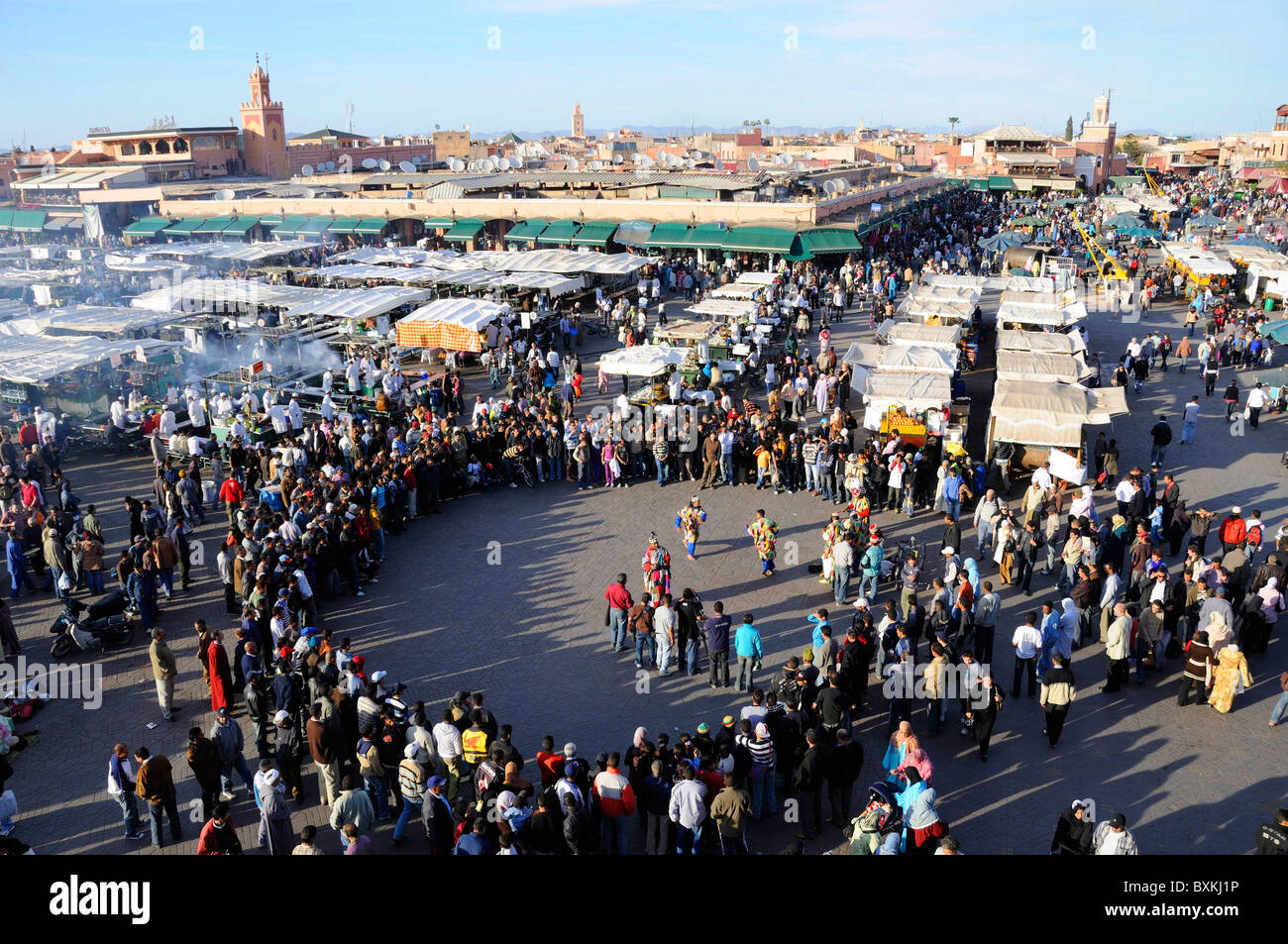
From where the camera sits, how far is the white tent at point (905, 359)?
60.9 ft

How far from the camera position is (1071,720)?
31.9 ft

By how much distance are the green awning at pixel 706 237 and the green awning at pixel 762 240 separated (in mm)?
311

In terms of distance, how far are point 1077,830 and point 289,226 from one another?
46.5 metres

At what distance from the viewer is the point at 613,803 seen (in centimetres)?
749

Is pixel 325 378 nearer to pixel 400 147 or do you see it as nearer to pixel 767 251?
pixel 767 251

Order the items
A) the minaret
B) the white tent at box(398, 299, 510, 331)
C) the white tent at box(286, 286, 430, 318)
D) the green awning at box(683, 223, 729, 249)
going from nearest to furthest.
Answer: the white tent at box(398, 299, 510, 331)
the white tent at box(286, 286, 430, 318)
the green awning at box(683, 223, 729, 249)
the minaret

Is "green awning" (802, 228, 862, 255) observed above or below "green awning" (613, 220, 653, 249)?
below

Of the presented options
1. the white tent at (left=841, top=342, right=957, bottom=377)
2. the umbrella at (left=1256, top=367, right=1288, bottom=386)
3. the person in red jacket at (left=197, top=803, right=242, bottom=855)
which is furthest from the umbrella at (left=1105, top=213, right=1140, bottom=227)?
the person in red jacket at (left=197, top=803, right=242, bottom=855)

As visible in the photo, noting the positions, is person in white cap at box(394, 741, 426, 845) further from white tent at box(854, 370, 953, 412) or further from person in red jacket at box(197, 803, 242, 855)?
white tent at box(854, 370, 953, 412)

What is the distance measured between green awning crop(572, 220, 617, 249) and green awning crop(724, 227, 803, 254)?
5.41 metres

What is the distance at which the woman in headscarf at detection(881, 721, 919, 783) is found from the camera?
789cm

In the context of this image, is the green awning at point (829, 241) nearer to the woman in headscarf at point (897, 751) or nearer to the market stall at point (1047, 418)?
the market stall at point (1047, 418)
